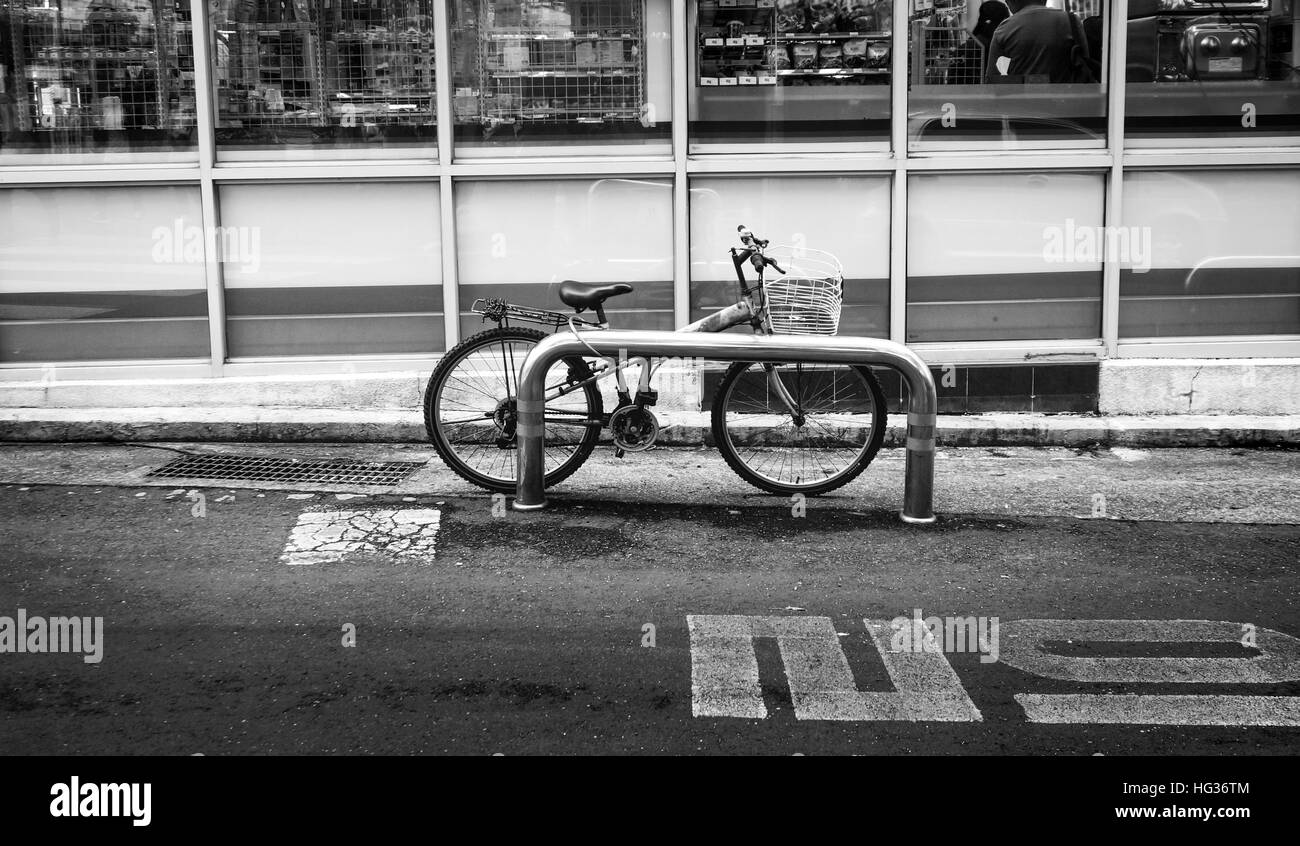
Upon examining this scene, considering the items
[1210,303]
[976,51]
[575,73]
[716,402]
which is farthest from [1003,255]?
[575,73]

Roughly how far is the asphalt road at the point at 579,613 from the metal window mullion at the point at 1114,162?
1.72m

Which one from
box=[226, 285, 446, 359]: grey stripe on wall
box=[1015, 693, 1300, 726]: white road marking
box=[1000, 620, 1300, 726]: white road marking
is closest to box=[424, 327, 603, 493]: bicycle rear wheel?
box=[226, 285, 446, 359]: grey stripe on wall

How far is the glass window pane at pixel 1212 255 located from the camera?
8.59m

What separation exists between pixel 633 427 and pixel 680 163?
8.05 ft

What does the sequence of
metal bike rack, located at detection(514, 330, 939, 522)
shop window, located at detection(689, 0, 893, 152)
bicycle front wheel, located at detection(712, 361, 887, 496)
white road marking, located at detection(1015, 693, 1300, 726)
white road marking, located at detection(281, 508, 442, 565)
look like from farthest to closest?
shop window, located at detection(689, 0, 893, 152) < bicycle front wheel, located at detection(712, 361, 887, 496) < metal bike rack, located at detection(514, 330, 939, 522) < white road marking, located at detection(281, 508, 442, 565) < white road marking, located at detection(1015, 693, 1300, 726)

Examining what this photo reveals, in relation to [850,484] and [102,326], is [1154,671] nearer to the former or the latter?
[850,484]

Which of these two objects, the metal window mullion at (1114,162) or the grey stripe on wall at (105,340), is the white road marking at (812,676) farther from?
the grey stripe on wall at (105,340)

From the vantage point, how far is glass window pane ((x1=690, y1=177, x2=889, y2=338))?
8.44 metres

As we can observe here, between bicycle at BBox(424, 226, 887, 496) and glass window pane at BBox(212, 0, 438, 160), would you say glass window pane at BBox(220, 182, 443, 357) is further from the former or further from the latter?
bicycle at BBox(424, 226, 887, 496)

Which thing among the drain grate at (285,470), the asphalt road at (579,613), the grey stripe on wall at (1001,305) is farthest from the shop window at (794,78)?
the drain grate at (285,470)

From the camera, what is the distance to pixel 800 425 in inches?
273

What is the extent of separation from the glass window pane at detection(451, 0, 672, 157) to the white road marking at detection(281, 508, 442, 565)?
306 centimetres
